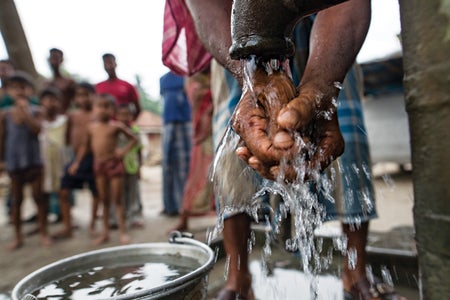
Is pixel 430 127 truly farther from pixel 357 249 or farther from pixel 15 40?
pixel 15 40

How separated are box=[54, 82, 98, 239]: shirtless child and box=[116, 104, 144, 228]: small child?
40cm

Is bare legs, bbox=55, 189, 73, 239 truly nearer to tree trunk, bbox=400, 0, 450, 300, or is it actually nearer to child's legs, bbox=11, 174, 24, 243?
child's legs, bbox=11, 174, 24, 243

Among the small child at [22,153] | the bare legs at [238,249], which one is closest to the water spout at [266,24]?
the bare legs at [238,249]

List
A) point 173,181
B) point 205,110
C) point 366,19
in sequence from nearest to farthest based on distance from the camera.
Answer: point 366,19 → point 205,110 → point 173,181

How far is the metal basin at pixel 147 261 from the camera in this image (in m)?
1.04

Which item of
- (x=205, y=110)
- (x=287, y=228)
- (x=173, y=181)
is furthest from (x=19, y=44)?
(x=287, y=228)

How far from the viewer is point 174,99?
433cm

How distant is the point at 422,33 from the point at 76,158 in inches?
159

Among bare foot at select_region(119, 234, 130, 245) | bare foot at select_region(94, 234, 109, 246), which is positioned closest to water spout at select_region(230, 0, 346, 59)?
bare foot at select_region(119, 234, 130, 245)

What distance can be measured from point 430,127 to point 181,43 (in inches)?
51.1

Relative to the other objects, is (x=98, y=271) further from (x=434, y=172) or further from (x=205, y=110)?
(x=205, y=110)

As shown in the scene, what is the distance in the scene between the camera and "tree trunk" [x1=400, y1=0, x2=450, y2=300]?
0.91 meters

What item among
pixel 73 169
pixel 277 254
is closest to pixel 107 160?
pixel 73 169

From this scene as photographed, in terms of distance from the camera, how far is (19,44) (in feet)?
20.2
